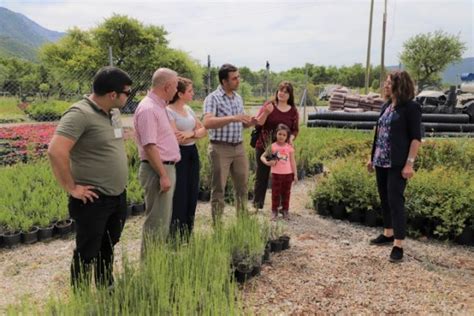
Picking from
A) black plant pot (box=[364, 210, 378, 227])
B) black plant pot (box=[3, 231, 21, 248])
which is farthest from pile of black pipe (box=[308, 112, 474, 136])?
black plant pot (box=[3, 231, 21, 248])

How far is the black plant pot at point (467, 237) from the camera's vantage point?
4.14 meters

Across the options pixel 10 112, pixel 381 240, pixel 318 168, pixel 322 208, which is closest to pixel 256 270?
pixel 381 240

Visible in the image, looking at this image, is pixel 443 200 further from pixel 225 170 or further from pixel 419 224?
pixel 225 170

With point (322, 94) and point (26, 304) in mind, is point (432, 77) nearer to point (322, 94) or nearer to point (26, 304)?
point (322, 94)

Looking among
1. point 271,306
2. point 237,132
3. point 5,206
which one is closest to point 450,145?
point 237,132

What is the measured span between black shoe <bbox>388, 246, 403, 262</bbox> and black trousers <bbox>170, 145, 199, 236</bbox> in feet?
6.01

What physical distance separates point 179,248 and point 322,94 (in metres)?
35.7

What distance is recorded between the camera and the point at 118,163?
8.57 ft

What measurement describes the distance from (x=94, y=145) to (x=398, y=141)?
252 cm

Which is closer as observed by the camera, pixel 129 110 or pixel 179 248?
pixel 179 248

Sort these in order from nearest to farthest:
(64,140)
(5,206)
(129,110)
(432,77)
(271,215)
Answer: (64,140) → (5,206) → (271,215) → (129,110) → (432,77)

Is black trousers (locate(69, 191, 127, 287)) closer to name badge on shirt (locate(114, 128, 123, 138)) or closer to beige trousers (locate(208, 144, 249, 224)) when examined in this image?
name badge on shirt (locate(114, 128, 123, 138))

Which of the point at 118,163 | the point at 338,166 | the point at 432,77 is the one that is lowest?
the point at 338,166

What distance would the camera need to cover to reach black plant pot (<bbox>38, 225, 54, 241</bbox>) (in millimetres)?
4234
